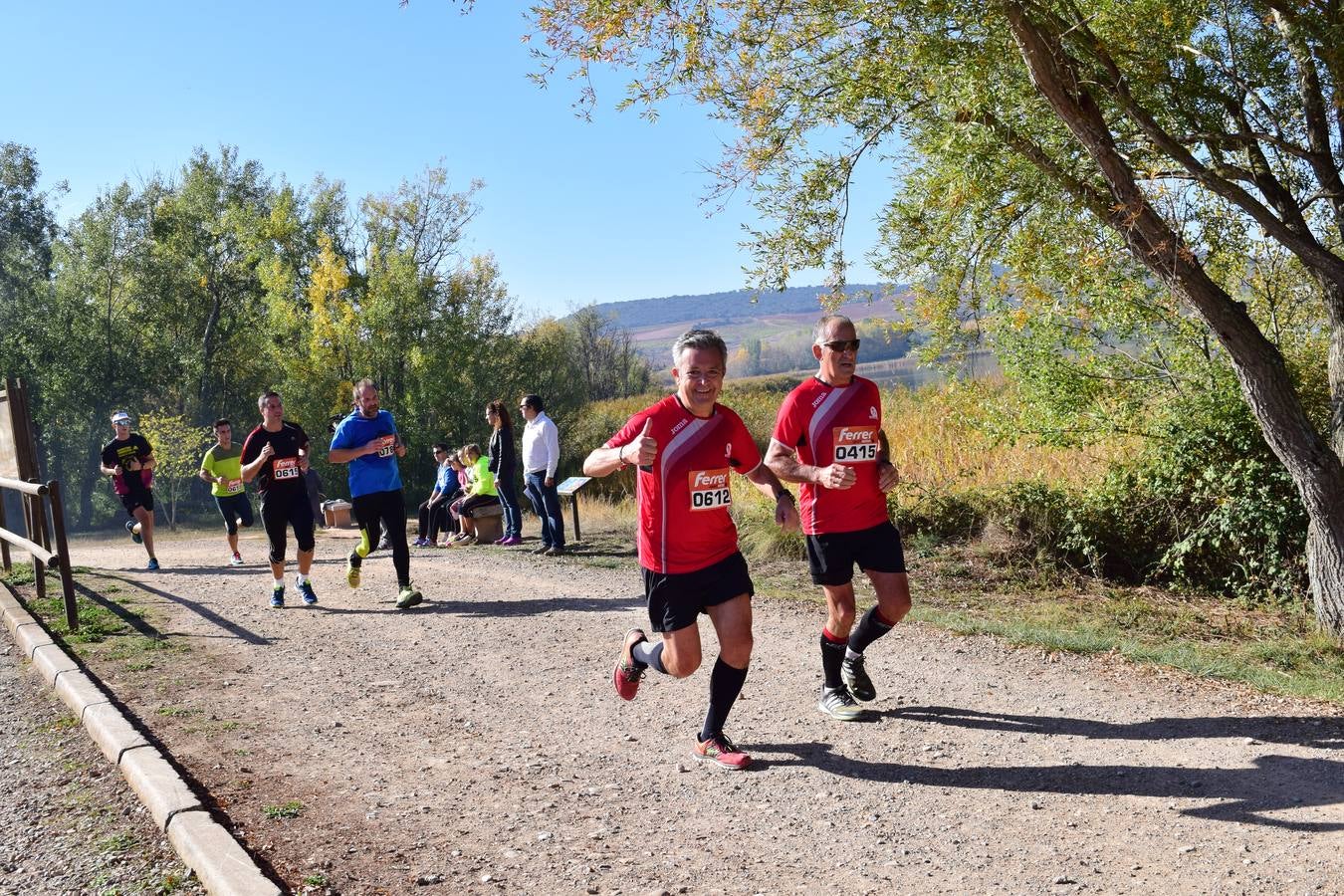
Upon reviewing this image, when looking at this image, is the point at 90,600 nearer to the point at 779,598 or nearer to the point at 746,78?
the point at 779,598

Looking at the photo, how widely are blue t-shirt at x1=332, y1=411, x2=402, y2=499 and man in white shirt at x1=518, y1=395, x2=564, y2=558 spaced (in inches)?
147

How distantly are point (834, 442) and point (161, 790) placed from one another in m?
3.59

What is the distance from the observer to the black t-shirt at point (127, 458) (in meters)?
14.7

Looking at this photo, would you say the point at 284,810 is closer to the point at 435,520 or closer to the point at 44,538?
the point at 44,538

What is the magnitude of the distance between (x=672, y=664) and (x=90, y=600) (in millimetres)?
8259

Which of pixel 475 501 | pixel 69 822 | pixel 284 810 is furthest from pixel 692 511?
pixel 475 501

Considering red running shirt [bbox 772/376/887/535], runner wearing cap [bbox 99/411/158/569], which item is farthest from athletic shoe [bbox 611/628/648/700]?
runner wearing cap [bbox 99/411/158/569]

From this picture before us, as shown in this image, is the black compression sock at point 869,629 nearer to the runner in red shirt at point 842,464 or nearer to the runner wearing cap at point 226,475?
the runner in red shirt at point 842,464

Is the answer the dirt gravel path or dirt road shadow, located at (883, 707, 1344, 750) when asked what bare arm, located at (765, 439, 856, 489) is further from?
dirt road shadow, located at (883, 707, 1344, 750)

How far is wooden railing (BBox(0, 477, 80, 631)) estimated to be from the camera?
30.8 ft

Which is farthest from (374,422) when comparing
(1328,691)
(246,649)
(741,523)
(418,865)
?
(1328,691)

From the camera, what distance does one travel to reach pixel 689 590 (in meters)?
5.24

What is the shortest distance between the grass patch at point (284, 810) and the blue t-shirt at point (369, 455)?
4.94 meters

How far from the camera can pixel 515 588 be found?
11352 millimetres
